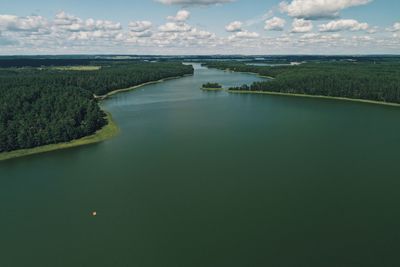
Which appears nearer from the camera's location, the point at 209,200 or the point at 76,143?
the point at 209,200

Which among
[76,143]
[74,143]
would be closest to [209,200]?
[76,143]

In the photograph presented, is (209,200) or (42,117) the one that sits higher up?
(42,117)

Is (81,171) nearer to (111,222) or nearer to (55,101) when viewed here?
(111,222)

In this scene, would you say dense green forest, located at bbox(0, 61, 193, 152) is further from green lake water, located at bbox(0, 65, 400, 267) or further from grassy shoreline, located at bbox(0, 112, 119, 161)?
green lake water, located at bbox(0, 65, 400, 267)

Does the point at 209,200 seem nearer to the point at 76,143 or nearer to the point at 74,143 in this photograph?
the point at 76,143

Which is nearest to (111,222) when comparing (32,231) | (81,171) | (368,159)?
(32,231)

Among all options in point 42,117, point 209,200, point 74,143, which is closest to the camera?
point 209,200
